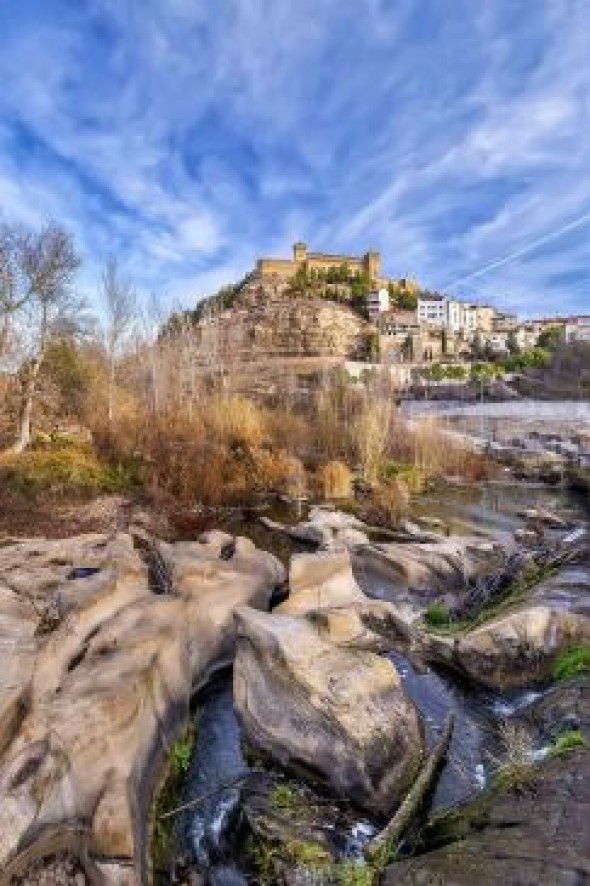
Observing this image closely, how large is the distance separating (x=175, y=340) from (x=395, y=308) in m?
68.6

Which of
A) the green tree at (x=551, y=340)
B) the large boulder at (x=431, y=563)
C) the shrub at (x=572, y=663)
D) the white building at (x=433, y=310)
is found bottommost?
the large boulder at (x=431, y=563)

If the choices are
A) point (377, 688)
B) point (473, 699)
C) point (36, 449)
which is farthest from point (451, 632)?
point (36, 449)

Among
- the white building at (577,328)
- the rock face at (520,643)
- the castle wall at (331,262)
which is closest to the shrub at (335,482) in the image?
the rock face at (520,643)

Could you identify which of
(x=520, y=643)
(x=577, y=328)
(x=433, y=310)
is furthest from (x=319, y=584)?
(x=577, y=328)

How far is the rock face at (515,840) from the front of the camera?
4133 mm

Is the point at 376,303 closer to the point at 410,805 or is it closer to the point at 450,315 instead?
the point at 450,315

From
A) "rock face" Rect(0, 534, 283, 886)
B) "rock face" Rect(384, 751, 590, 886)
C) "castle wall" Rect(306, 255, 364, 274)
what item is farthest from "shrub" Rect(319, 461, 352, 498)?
"castle wall" Rect(306, 255, 364, 274)

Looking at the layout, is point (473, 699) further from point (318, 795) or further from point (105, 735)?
point (105, 735)

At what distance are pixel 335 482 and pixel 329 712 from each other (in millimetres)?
16059

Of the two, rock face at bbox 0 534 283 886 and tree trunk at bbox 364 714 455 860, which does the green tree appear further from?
tree trunk at bbox 364 714 455 860

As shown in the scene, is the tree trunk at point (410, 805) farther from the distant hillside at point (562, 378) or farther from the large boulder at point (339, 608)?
the distant hillside at point (562, 378)

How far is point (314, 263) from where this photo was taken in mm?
108438

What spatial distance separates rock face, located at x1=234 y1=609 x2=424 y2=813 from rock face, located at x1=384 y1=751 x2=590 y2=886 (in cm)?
72

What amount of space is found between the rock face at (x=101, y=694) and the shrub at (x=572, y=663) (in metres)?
3.74
